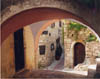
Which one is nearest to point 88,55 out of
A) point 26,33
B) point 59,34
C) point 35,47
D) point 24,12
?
point 35,47

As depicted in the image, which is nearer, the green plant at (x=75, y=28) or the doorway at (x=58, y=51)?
the green plant at (x=75, y=28)

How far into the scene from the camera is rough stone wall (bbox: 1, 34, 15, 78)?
4727 mm

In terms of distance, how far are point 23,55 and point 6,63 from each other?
1.43 m

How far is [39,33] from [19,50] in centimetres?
140

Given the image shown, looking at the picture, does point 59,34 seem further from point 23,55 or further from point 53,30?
point 23,55

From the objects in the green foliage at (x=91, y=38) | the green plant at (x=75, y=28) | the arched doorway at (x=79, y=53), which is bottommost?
the arched doorway at (x=79, y=53)

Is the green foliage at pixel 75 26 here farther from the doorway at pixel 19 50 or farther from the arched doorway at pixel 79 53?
the doorway at pixel 19 50

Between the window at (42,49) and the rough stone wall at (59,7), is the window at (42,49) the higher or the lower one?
the lower one

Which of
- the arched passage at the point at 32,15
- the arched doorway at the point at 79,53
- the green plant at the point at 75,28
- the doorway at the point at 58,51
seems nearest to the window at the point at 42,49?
the doorway at the point at 58,51

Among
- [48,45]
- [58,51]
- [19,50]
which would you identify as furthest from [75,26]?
[58,51]

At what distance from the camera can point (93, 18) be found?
2764 mm

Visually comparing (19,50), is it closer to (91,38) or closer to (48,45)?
(91,38)

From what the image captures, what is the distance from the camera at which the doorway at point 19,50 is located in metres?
5.60

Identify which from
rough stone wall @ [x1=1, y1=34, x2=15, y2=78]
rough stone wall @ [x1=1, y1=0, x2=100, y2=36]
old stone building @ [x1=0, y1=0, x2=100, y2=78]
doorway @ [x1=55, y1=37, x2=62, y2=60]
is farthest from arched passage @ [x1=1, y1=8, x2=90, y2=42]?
doorway @ [x1=55, y1=37, x2=62, y2=60]
